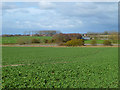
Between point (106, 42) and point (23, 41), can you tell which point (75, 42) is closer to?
point (106, 42)

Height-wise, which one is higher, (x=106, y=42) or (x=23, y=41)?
(x=23, y=41)

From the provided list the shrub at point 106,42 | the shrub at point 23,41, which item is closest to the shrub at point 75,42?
the shrub at point 106,42

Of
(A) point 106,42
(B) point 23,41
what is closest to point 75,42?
(A) point 106,42

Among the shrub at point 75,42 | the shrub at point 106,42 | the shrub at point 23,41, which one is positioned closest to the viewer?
the shrub at point 75,42

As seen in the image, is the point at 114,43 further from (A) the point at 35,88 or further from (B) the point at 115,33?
(A) the point at 35,88

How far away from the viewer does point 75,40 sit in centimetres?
6456

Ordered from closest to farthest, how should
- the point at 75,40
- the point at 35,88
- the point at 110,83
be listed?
the point at 35,88 < the point at 110,83 < the point at 75,40

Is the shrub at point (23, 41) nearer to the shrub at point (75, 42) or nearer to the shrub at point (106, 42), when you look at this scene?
the shrub at point (75, 42)

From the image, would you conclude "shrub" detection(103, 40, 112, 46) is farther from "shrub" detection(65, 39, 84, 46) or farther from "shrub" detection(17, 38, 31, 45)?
"shrub" detection(17, 38, 31, 45)

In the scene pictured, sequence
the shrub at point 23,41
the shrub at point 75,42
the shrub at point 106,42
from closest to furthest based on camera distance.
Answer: the shrub at point 75,42 < the shrub at point 106,42 < the shrub at point 23,41

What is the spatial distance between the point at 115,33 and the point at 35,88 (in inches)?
2708

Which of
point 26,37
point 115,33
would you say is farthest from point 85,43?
point 26,37

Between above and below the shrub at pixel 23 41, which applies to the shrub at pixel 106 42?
below

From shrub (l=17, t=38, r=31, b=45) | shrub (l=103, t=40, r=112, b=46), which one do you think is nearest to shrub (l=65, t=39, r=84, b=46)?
shrub (l=103, t=40, r=112, b=46)
